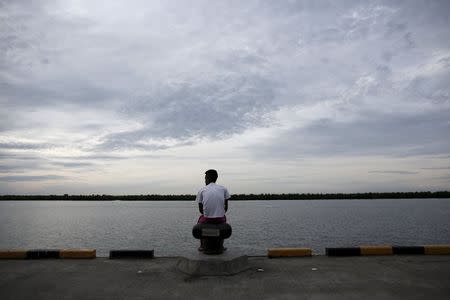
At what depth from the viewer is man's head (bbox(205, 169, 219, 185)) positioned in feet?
26.6

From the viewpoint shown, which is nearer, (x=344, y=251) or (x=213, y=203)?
(x=213, y=203)

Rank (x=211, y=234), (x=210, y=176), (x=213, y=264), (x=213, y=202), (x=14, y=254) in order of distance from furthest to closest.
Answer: (x=14, y=254)
(x=210, y=176)
(x=213, y=202)
(x=211, y=234)
(x=213, y=264)

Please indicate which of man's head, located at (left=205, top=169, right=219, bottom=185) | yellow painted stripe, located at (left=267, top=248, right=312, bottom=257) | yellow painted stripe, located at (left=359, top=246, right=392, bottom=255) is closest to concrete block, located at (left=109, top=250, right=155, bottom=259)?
man's head, located at (left=205, top=169, right=219, bottom=185)

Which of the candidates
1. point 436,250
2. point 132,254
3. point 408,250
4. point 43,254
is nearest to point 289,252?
point 408,250

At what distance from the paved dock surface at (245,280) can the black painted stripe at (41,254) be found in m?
0.30

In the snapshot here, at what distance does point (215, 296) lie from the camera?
5.57 meters

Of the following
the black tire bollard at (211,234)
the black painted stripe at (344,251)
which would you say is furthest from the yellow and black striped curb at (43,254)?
the black painted stripe at (344,251)

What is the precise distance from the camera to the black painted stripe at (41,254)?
874 centimetres

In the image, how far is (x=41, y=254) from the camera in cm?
880

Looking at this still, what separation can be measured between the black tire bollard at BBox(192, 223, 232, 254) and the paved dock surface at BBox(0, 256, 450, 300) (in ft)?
2.95

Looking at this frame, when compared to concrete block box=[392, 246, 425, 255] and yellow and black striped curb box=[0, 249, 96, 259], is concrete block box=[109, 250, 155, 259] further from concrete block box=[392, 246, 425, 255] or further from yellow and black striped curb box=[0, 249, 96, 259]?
concrete block box=[392, 246, 425, 255]

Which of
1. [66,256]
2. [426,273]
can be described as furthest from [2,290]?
[426,273]

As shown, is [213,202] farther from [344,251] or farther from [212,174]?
[344,251]

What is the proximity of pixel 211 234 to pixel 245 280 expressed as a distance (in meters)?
1.39
